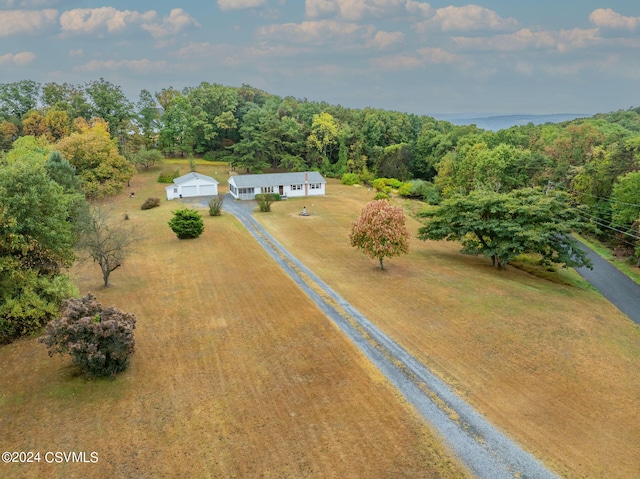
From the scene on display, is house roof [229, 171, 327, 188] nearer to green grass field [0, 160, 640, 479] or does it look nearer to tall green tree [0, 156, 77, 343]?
green grass field [0, 160, 640, 479]

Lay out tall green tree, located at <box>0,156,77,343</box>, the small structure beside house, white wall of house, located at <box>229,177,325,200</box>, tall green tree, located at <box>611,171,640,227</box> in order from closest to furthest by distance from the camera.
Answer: tall green tree, located at <box>0,156,77,343</box> → tall green tree, located at <box>611,171,640,227</box> → the small structure beside house → white wall of house, located at <box>229,177,325,200</box>

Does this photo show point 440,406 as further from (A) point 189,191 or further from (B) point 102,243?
(A) point 189,191

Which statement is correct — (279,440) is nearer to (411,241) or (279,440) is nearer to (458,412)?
(458,412)

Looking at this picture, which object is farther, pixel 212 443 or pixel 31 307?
A: pixel 31 307

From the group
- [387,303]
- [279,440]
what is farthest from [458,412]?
[387,303]

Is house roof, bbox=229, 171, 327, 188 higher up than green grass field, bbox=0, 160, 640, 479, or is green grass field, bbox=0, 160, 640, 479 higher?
house roof, bbox=229, 171, 327, 188

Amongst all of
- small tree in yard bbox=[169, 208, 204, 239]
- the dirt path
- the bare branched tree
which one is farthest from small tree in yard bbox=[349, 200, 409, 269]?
small tree in yard bbox=[169, 208, 204, 239]

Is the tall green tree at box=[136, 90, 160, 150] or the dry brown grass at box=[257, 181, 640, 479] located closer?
the dry brown grass at box=[257, 181, 640, 479]

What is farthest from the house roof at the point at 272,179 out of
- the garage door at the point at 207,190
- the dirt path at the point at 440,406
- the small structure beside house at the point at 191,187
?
the dirt path at the point at 440,406
